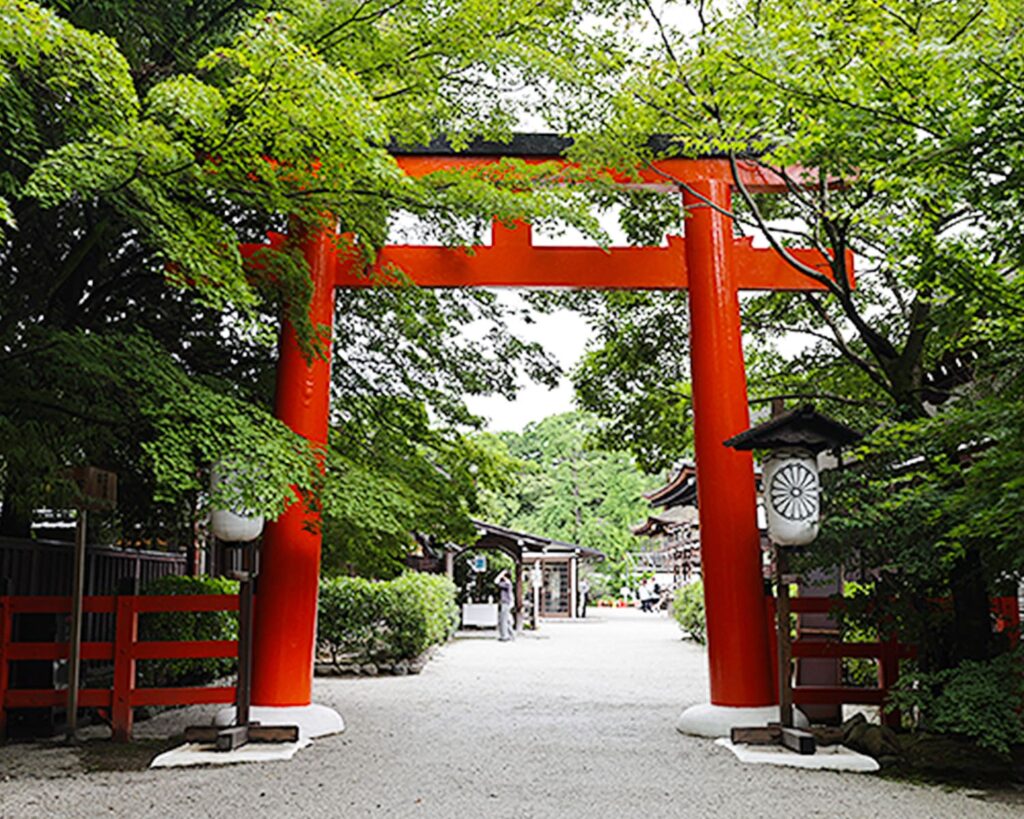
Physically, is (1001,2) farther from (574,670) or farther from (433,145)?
(574,670)

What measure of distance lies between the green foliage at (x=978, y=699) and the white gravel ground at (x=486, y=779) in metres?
0.39

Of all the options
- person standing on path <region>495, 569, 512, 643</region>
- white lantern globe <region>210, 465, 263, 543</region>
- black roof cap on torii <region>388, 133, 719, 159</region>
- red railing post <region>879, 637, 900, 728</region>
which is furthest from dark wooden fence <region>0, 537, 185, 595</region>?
person standing on path <region>495, 569, 512, 643</region>

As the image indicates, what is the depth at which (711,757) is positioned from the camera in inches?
260

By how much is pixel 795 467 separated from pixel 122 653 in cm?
542

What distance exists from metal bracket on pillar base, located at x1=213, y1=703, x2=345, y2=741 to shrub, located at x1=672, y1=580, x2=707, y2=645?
12.3m

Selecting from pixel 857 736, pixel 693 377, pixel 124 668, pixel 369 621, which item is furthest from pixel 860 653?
pixel 369 621

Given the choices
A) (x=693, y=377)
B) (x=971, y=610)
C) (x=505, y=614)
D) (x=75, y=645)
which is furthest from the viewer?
(x=505, y=614)

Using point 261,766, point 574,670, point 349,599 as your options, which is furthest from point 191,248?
point 574,670

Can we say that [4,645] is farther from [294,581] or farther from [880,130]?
[880,130]

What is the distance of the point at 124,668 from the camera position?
740 centimetres

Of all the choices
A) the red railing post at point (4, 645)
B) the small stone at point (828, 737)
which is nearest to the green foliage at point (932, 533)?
the small stone at point (828, 737)

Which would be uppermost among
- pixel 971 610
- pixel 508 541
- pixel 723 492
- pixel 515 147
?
pixel 515 147

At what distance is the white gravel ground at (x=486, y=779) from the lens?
16.9ft

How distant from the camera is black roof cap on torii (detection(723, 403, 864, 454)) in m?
6.69
